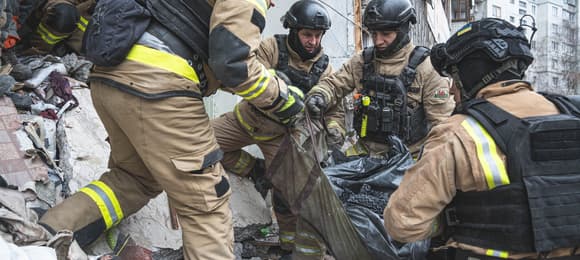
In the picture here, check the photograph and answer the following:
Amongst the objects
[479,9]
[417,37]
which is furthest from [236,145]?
[479,9]

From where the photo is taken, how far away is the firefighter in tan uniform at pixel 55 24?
4.09m

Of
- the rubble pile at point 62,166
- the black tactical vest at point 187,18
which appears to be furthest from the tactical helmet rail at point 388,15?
the rubble pile at point 62,166

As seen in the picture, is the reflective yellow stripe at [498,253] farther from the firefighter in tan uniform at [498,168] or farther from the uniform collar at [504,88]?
the uniform collar at [504,88]

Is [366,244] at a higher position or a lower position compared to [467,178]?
lower

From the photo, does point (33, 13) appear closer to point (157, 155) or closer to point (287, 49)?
point (287, 49)

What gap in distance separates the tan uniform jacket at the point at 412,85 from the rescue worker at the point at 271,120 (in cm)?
24

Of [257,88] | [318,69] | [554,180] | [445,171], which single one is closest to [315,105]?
[318,69]

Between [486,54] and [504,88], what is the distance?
0.14m

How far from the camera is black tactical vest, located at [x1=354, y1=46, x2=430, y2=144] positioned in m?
3.57

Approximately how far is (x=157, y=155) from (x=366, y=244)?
3.55ft

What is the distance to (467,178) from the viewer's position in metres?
1.70

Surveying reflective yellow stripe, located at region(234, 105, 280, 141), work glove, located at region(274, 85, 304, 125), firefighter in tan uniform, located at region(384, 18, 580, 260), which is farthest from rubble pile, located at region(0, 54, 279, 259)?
firefighter in tan uniform, located at region(384, 18, 580, 260)

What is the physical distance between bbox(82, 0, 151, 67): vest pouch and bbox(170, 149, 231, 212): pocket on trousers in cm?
54

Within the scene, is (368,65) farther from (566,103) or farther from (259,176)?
(566,103)
